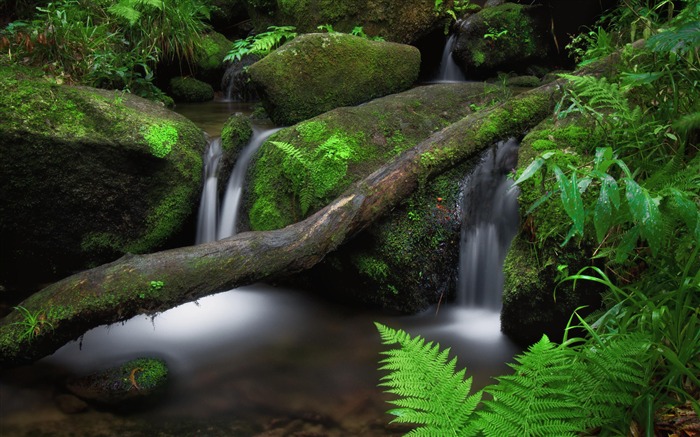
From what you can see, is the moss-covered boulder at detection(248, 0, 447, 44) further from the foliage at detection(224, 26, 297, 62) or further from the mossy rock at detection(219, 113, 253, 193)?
the mossy rock at detection(219, 113, 253, 193)

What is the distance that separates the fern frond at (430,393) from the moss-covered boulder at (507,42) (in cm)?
723

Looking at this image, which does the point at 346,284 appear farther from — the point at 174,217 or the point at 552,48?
the point at 552,48

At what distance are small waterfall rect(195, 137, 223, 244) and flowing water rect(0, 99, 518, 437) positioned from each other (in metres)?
0.81

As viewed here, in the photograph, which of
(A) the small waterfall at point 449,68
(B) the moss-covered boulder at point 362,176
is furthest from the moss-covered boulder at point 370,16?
(B) the moss-covered boulder at point 362,176

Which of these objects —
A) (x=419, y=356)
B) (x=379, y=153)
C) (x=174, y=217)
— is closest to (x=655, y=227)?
(x=419, y=356)

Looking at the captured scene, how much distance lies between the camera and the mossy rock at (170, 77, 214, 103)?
8.42m

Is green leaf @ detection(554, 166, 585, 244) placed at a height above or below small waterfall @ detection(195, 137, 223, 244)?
above

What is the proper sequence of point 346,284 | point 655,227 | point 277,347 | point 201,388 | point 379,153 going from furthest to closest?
point 379,153, point 346,284, point 277,347, point 201,388, point 655,227

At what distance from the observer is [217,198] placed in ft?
17.3

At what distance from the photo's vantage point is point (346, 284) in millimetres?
4465

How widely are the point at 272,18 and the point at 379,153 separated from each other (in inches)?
188

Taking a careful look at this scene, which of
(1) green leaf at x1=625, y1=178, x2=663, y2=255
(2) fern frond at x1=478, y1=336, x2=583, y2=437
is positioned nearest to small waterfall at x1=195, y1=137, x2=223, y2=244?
(2) fern frond at x1=478, y1=336, x2=583, y2=437

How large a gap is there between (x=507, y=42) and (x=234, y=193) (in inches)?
207

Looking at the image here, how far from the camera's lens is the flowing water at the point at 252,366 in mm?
3145
